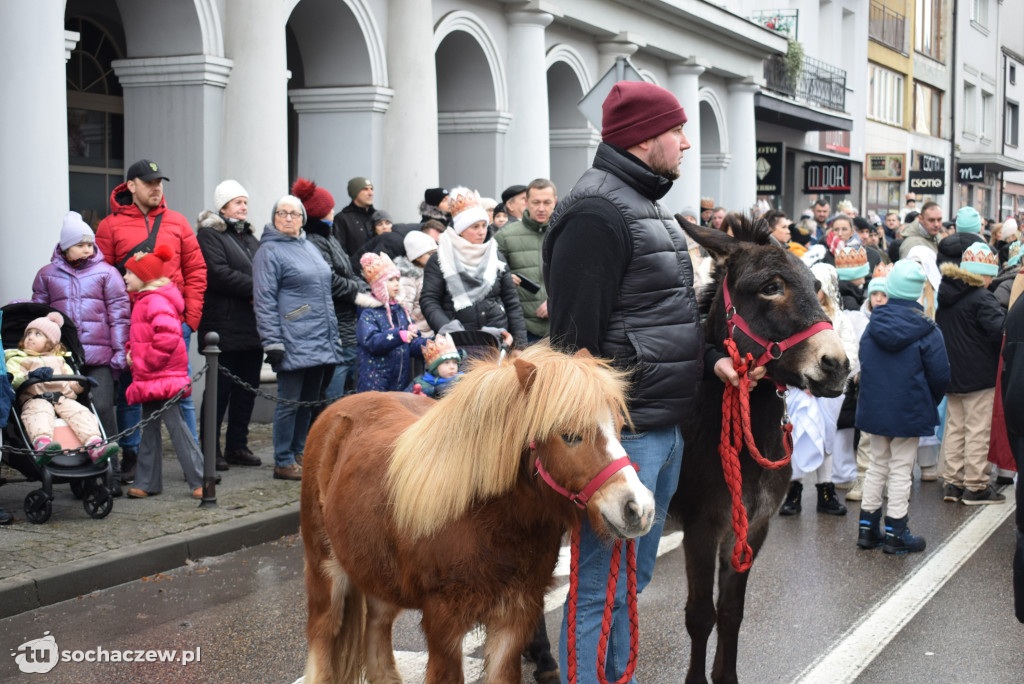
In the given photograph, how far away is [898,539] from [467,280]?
339 cm

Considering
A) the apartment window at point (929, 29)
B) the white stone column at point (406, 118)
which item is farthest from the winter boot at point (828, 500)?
the apartment window at point (929, 29)

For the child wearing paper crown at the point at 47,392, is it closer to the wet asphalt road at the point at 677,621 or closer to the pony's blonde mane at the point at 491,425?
the wet asphalt road at the point at 677,621

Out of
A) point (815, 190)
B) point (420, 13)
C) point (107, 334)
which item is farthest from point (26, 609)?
point (815, 190)

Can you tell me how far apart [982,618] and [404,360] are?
4.55 m

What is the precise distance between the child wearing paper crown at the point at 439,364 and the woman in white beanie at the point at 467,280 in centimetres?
61

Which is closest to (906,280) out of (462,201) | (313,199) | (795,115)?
(462,201)

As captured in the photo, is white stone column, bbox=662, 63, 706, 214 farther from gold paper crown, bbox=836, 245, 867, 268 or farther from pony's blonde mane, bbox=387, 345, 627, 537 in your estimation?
pony's blonde mane, bbox=387, 345, 627, 537

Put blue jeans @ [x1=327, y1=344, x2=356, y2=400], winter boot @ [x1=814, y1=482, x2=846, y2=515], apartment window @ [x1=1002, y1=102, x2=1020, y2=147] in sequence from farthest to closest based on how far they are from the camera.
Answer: apartment window @ [x1=1002, y1=102, x2=1020, y2=147] < blue jeans @ [x1=327, y1=344, x2=356, y2=400] < winter boot @ [x1=814, y1=482, x2=846, y2=515]

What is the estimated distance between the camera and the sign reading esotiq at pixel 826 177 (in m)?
34.4

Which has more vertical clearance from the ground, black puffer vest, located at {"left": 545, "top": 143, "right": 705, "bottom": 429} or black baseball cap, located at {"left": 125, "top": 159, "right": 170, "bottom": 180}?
black baseball cap, located at {"left": 125, "top": 159, "right": 170, "bottom": 180}

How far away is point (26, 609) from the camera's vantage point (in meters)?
6.49

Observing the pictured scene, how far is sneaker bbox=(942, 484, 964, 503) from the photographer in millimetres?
9808

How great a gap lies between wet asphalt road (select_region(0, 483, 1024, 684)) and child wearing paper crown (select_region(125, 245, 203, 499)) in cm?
123

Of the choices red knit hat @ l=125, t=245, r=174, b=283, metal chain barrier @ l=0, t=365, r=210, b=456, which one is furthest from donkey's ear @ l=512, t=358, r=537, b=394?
red knit hat @ l=125, t=245, r=174, b=283
